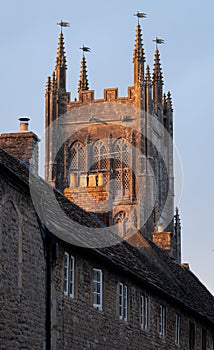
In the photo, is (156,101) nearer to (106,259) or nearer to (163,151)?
(163,151)

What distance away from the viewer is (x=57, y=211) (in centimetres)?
3045

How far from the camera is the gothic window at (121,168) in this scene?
10544 cm

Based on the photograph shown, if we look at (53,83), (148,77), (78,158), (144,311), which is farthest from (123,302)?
(53,83)

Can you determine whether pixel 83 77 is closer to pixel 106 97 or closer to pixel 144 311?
pixel 106 97

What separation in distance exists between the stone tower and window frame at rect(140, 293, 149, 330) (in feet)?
214

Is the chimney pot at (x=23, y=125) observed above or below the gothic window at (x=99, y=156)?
below

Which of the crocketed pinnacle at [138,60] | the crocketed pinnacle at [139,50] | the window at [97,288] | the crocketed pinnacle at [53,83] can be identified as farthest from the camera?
the crocketed pinnacle at [53,83]

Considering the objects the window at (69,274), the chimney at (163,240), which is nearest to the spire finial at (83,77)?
the chimney at (163,240)

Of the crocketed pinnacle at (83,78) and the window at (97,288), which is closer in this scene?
the window at (97,288)

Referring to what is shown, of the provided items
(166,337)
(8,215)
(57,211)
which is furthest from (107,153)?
(8,215)

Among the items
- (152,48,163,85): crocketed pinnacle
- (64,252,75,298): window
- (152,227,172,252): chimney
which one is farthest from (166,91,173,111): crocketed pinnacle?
(64,252,75,298): window

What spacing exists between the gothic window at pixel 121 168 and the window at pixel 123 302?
71530mm

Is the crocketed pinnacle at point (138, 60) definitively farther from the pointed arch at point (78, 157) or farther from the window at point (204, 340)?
the window at point (204, 340)

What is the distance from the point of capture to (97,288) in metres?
30.5
